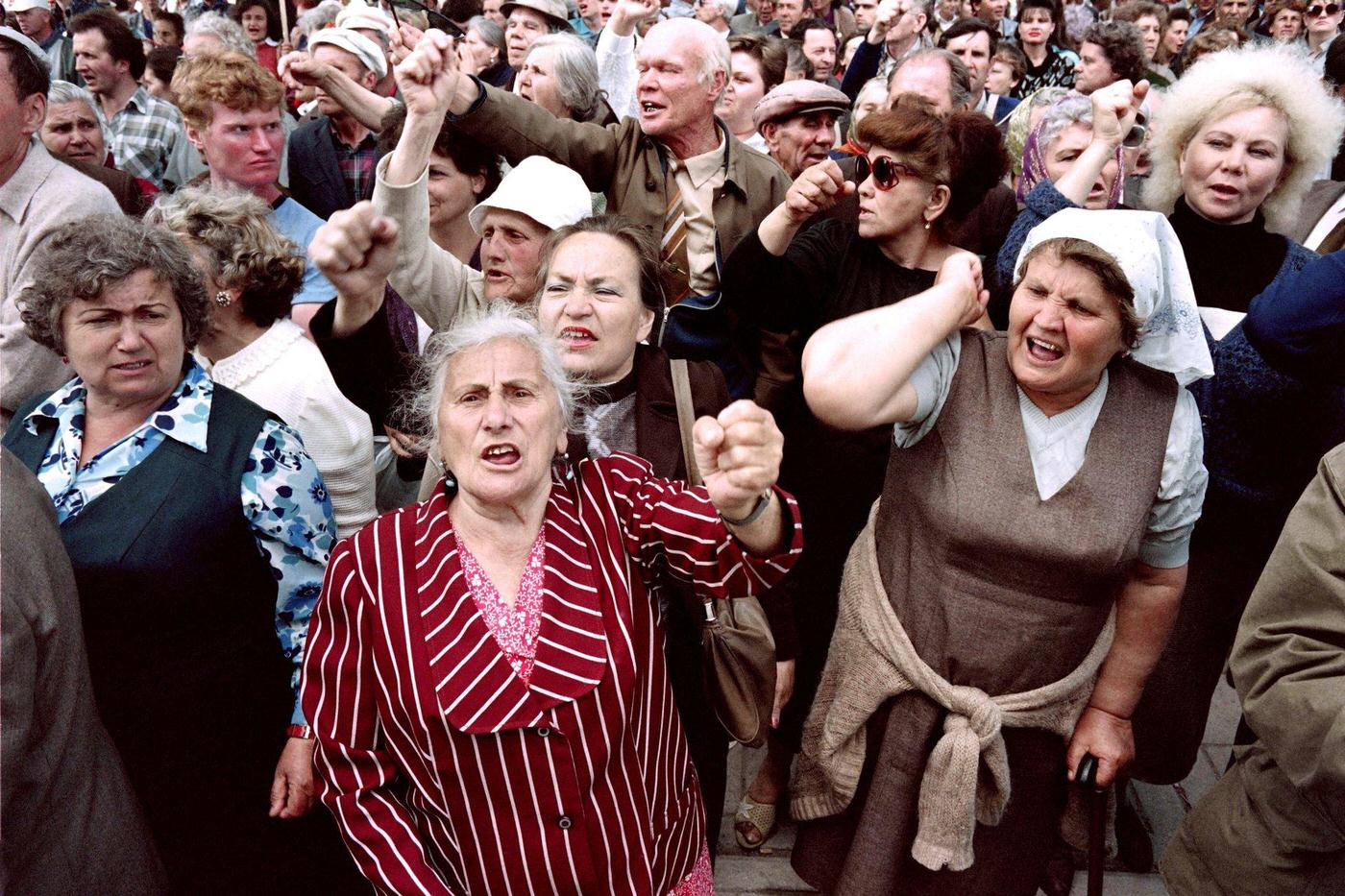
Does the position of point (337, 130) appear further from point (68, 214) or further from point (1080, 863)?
point (1080, 863)

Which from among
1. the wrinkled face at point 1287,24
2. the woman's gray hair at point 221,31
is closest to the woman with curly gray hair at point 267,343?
the woman's gray hair at point 221,31

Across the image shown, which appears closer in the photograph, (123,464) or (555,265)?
(123,464)

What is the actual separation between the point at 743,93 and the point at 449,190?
2447 mm

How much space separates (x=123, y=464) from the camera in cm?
226

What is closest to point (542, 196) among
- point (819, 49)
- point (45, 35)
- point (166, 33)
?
point (819, 49)

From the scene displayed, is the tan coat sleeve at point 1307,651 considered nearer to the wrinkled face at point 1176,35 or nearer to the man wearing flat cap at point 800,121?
the man wearing flat cap at point 800,121

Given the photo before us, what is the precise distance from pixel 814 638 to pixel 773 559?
1.43 m

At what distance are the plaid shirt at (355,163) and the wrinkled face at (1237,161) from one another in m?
3.61

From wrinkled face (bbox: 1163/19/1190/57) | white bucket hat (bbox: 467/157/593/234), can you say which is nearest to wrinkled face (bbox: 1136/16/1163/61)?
wrinkled face (bbox: 1163/19/1190/57)

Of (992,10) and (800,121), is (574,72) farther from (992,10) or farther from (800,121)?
(992,10)

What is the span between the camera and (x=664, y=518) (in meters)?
2.07

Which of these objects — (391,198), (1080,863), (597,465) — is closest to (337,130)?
(391,198)

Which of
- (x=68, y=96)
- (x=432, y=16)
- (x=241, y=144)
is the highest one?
(x=432, y=16)

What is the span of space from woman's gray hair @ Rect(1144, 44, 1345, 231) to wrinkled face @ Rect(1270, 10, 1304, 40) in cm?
606
